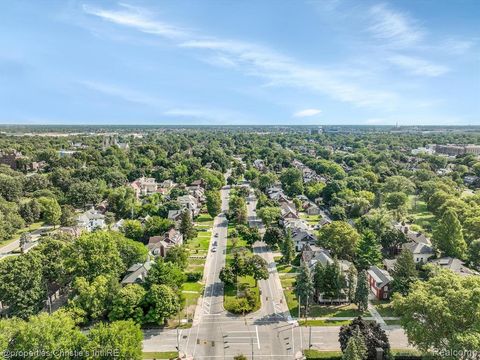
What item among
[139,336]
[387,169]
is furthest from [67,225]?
[387,169]

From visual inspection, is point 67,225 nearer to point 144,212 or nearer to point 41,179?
point 144,212

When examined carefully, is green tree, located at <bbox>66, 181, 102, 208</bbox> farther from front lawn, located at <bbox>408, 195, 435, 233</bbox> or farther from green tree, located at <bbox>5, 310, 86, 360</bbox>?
front lawn, located at <bbox>408, 195, 435, 233</bbox>

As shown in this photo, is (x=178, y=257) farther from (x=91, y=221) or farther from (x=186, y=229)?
(x=91, y=221)

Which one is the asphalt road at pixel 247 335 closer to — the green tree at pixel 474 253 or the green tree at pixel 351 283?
the green tree at pixel 351 283

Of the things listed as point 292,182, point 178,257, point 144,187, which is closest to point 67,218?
point 178,257

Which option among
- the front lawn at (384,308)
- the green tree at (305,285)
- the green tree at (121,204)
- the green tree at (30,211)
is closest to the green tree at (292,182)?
the green tree at (121,204)

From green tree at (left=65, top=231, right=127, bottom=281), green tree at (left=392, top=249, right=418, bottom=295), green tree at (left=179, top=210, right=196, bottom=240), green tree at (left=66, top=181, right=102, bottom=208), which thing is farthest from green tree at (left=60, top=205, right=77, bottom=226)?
green tree at (left=392, top=249, right=418, bottom=295)

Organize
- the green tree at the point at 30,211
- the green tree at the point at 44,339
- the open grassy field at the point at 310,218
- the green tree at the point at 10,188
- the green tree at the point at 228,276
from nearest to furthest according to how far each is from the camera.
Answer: the green tree at the point at 44,339
the green tree at the point at 228,276
the green tree at the point at 30,211
the open grassy field at the point at 310,218
the green tree at the point at 10,188
